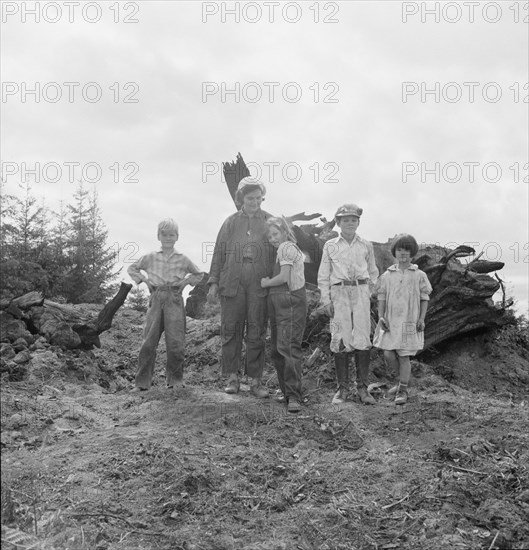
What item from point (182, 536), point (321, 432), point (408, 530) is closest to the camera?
point (182, 536)

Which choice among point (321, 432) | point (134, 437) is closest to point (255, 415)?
point (321, 432)

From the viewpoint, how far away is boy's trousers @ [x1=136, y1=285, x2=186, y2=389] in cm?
670

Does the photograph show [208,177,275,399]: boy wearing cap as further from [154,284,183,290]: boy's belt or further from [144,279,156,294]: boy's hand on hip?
[144,279,156,294]: boy's hand on hip

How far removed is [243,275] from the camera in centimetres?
638

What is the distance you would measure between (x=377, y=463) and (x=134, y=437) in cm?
191

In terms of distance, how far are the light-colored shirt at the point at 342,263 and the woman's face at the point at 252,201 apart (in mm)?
854

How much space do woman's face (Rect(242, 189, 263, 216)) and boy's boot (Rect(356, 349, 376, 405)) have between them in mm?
1850

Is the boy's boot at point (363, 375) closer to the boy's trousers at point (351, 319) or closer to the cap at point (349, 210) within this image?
the boy's trousers at point (351, 319)

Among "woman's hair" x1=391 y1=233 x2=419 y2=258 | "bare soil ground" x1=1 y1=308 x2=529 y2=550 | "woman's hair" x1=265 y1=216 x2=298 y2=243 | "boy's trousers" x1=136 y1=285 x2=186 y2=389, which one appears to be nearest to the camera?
"bare soil ground" x1=1 y1=308 x2=529 y2=550

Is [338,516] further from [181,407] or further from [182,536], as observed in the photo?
[181,407]

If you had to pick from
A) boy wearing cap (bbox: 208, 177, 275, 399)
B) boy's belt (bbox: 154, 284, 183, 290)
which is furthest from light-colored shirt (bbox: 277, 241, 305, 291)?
boy's belt (bbox: 154, 284, 183, 290)

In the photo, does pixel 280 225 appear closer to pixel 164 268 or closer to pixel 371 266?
pixel 371 266

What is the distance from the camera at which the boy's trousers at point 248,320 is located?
636 centimetres

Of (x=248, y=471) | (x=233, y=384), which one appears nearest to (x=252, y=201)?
(x=233, y=384)
